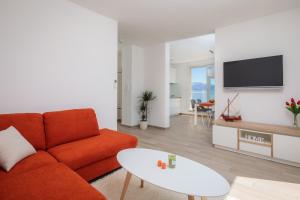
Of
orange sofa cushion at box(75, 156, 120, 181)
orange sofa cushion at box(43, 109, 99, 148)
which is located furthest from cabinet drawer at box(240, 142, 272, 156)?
orange sofa cushion at box(43, 109, 99, 148)

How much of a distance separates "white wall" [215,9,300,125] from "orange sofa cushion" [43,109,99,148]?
9.23 ft

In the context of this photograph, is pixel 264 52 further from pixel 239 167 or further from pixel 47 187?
pixel 47 187

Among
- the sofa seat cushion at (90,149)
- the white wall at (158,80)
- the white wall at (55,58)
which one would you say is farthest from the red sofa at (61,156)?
the white wall at (158,80)

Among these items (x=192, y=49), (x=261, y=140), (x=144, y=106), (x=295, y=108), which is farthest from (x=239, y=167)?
(x=192, y=49)

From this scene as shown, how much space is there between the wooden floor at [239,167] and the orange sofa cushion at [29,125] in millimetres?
1925

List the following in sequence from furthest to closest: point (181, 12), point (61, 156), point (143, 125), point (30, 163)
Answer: point (143, 125) < point (181, 12) < point (61, 156) < point (30, 163)

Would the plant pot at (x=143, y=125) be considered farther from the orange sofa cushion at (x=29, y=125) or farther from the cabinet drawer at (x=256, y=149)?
the orange sofa cushion at (x=29, y=125)

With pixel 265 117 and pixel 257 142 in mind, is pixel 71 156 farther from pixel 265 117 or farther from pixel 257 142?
pixel 265 117

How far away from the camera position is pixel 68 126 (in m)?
2.20

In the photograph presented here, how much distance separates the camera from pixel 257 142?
2779 millimetres

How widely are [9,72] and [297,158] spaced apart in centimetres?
436

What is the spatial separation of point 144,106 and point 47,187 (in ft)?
13.2

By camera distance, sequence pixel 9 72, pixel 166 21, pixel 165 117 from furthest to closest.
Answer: pixel 165 117 < pixel 166 21 < pixel 9 72

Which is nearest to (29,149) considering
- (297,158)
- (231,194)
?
(231,194)
